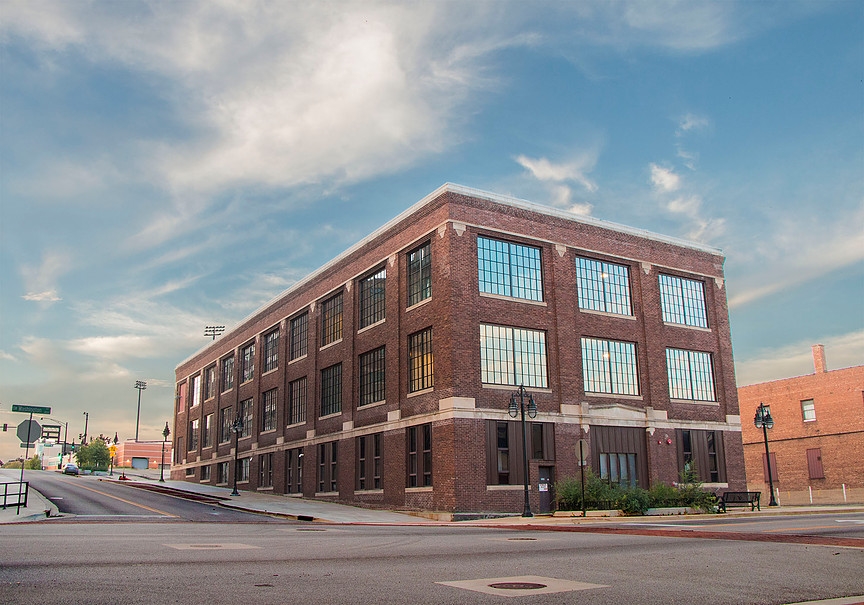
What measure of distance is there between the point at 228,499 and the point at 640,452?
22.2 m

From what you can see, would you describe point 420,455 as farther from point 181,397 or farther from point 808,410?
point 181,397

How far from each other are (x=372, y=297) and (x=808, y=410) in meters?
38.9

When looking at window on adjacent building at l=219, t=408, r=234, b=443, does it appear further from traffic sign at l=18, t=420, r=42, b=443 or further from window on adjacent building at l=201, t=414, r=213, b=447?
traffic sign at l=18, t=420, r=42, b=443

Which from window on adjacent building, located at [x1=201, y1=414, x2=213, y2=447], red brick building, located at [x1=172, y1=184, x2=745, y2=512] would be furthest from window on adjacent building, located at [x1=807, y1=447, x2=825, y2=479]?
window on adjacent building, located at [x1=201, y1=414, x2=213, y2=447]

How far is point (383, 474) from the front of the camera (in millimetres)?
37688

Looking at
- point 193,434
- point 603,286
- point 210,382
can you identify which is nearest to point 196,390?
point 193,434

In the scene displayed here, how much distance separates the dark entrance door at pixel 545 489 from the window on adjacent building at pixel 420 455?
5.11 m

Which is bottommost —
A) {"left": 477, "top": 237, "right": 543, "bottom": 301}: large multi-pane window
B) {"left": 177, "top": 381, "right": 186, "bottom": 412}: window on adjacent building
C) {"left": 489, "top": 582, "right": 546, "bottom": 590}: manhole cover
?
{"left": 489, "top": 582, "right": 546, "bottom": 590}: manhole cover

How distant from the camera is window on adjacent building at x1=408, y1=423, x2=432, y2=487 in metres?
34.4

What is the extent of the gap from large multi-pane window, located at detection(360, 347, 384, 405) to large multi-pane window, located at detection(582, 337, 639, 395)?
10233 mm

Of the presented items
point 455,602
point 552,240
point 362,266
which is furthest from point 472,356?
point 455,602

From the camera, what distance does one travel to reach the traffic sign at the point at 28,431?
2544cm

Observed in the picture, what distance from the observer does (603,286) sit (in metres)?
39.6

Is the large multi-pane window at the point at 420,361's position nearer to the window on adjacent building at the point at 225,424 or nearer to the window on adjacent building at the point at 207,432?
the window on adjacent building at the point at 225,424
